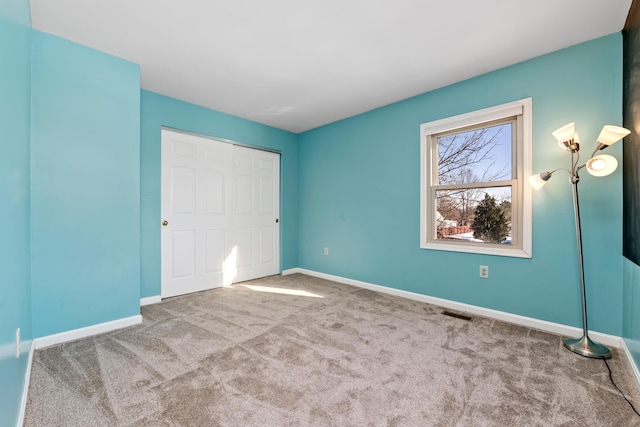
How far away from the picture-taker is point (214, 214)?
12.9ft

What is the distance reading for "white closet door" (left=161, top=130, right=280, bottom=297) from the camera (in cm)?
350

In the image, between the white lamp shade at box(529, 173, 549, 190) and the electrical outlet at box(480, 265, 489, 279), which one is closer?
the white lamp shade at box(529, 173, 549, 190)

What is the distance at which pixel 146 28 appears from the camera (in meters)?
2.20

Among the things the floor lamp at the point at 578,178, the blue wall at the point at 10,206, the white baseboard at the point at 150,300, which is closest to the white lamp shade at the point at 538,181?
the floor lamp at the point at 578,178

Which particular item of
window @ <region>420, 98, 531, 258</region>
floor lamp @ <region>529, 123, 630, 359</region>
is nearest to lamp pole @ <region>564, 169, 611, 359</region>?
floor lamp @ <region>529, 123, 630, 359</region>

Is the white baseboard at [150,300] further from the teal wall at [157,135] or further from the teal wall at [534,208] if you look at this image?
the teal wall at [534,208]

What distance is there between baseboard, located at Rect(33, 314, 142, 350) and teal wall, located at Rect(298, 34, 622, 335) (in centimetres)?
270

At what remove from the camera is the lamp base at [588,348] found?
2020 millimetres

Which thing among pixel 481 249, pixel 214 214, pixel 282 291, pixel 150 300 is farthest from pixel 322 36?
pixel 150 300

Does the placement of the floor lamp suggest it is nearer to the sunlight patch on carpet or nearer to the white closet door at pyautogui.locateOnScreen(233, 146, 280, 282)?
the sunlight patch on carpet

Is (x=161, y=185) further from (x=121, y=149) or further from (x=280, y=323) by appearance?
(x=280, y=323)

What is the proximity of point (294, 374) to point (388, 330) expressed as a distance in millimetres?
1052

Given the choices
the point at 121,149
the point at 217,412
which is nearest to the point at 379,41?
the point at 121,149

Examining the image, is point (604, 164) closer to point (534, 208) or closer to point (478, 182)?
point (534, 208)
